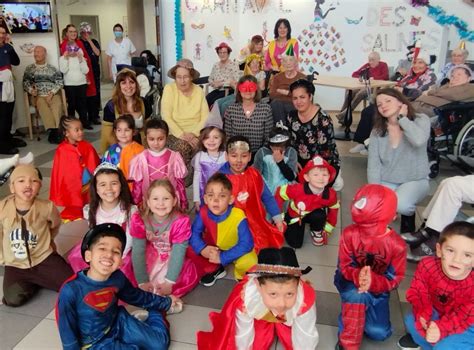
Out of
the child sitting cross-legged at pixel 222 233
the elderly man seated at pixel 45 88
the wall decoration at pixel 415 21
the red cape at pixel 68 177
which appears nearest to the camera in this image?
the child sitting cross-legged at pixel 222 233

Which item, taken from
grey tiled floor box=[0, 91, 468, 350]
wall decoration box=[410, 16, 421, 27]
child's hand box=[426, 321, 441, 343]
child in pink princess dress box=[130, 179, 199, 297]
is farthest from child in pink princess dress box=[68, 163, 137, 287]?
wall decoration box=[410, 16, 421, 27]

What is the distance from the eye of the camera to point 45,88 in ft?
19.3

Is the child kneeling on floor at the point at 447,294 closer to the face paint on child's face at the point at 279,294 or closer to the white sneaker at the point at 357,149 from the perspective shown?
the face paint on child's face at the point at 279,294

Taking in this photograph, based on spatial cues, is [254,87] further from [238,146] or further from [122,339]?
[122,339]

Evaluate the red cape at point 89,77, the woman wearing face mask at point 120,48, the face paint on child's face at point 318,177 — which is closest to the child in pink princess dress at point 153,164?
the face paint on child's face at point 318,177

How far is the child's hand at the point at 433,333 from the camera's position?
1.73m

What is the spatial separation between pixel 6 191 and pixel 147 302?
101 inches

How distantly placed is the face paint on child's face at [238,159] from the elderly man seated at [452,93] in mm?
2522

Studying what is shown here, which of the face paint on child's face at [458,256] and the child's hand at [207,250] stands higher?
the face paint on child's face at [458,256]

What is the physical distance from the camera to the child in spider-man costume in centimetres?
191

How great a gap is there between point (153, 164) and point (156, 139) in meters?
0.19

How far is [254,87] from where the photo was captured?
12.0ft

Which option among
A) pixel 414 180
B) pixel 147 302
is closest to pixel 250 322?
pixel 147 302

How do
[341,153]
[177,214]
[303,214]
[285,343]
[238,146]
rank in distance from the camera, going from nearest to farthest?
[285,343], [177,214], [238,146], [303,214], [341,153]
